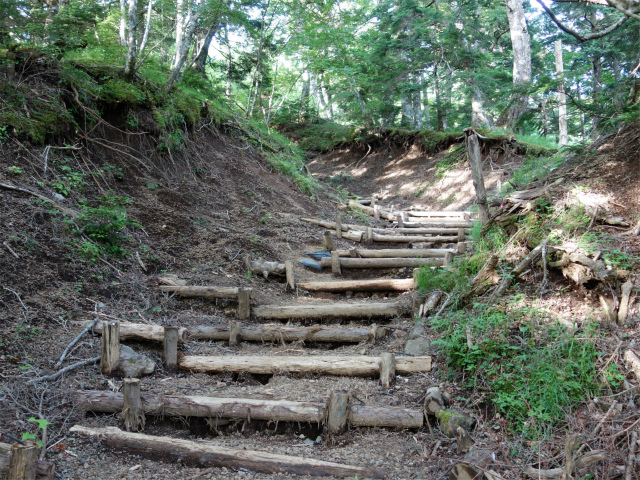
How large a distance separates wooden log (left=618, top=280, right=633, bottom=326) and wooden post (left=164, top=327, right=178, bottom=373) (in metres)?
4.34

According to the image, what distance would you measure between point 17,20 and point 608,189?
9422 millimetres

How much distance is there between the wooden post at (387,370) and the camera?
4230mm

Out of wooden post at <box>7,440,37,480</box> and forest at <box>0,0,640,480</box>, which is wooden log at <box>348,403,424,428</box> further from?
wooden post at <box>7,440,37,480</box>

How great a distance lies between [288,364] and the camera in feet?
15.1

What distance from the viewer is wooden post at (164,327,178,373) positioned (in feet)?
15.1

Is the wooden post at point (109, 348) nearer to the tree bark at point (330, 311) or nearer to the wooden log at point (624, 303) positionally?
the tree bark at point (330, 311)

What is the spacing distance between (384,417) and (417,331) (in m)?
1.64

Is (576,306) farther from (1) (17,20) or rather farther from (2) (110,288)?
(1) (17,20)

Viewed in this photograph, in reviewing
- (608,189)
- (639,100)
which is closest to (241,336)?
(608,189)

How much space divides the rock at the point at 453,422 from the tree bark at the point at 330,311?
2554 millimetres

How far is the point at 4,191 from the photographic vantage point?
5.79 m

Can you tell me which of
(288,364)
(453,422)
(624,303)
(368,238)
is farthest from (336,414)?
(368,238)

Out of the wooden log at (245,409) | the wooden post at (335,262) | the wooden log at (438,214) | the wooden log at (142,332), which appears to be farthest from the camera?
the wooden log at (438,214)

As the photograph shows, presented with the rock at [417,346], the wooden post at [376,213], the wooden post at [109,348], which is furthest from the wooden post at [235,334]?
the wooden post at [376,213]
